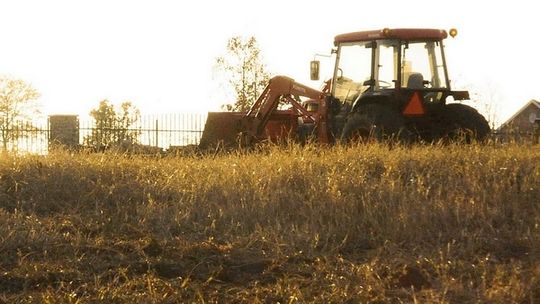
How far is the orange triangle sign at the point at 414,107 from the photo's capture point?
41.1ft

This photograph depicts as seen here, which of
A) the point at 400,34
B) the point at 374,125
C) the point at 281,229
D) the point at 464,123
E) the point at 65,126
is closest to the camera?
the point at 281,229

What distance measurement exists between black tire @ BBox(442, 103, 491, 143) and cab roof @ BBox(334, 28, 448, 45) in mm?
1344

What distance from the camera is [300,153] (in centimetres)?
1063

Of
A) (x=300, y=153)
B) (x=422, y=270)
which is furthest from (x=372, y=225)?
(x=300, y=153)

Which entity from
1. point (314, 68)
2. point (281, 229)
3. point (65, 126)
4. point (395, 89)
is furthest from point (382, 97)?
point (65, 126)

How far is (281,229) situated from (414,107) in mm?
6144

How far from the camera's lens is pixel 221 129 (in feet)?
54.3

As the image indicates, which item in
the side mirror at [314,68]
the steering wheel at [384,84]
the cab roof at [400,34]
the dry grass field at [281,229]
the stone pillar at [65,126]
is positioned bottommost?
the dry grass field at [281,229]

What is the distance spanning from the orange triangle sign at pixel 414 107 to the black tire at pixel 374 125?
206 millimetres

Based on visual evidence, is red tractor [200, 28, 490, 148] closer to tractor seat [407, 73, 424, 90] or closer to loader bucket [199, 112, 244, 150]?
tractor seat [407, 73, 424, 90]

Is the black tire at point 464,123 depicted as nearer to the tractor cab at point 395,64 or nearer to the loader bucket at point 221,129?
the tractor cab at point 395,64

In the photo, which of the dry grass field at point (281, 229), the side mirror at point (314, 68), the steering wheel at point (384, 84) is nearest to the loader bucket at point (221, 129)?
the side mirror at point (314, 68)

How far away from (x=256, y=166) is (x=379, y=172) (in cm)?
159

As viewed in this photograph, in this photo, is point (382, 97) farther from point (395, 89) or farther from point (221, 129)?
point (221, 129)
